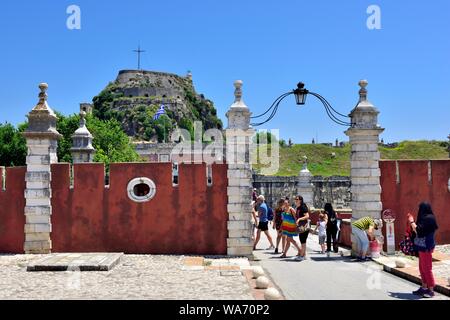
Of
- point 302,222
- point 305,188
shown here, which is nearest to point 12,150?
point 305,188

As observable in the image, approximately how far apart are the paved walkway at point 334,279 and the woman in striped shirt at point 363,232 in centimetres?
36

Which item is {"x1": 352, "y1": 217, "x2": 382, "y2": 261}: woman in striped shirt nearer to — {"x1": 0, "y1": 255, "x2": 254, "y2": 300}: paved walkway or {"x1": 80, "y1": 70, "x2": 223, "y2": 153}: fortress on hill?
{"x1": 0, "y1": 255, "x2": 254, "y2": 300}: paved walkway

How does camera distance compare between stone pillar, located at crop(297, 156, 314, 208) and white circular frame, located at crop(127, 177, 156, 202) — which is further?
stone pillar, located at crop(297, 156, 314, 208)

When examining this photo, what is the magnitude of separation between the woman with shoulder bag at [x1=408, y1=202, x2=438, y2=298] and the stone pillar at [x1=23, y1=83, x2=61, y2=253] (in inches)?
373

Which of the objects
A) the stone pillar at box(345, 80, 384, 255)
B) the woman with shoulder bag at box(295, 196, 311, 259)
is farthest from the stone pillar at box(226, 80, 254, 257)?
the stone pillar at box(345, 80, 384, 255)

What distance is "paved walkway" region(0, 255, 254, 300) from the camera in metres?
8.98

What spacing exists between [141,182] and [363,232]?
19.3 feet

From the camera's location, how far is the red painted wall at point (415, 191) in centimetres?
1467

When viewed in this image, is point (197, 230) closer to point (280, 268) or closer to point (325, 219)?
point (280, 268)

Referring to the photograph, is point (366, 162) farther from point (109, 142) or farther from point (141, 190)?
point (109, 142)

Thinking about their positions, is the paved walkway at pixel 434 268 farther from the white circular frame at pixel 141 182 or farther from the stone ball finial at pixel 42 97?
the stone ball finial at pixel 42 97

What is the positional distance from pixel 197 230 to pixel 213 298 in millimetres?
5724

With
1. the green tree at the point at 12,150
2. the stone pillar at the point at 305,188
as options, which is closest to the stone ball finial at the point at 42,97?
the stone pillar at the point at 305,188
